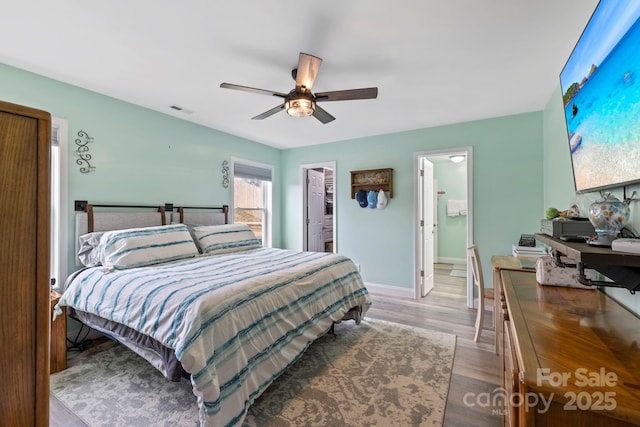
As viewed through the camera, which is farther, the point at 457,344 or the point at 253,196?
the point at 253,196

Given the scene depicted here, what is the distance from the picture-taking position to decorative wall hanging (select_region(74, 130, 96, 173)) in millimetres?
2686

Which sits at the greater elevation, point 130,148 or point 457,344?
point 130,148

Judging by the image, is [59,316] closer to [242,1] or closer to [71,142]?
[71,142]

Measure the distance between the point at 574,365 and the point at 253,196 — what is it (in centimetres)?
459

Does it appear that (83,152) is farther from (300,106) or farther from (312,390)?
(312,390)

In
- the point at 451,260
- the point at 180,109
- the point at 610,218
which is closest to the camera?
the point at 610,218

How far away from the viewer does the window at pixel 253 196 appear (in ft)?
14.8

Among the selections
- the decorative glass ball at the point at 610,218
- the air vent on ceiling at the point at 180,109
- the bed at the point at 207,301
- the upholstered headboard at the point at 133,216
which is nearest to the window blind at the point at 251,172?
the upholstered headboard at the point at 133,216

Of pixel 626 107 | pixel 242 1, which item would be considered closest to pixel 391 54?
pixel 242 1

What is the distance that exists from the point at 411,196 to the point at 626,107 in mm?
3039

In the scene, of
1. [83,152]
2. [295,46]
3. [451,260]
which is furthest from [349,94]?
[451,260]

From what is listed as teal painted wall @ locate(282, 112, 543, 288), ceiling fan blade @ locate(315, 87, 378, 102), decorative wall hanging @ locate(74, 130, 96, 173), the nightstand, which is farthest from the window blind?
the nightstand

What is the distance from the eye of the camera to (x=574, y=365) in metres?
0.81

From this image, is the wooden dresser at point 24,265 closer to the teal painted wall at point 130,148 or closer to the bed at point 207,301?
the bed at point 207,301
